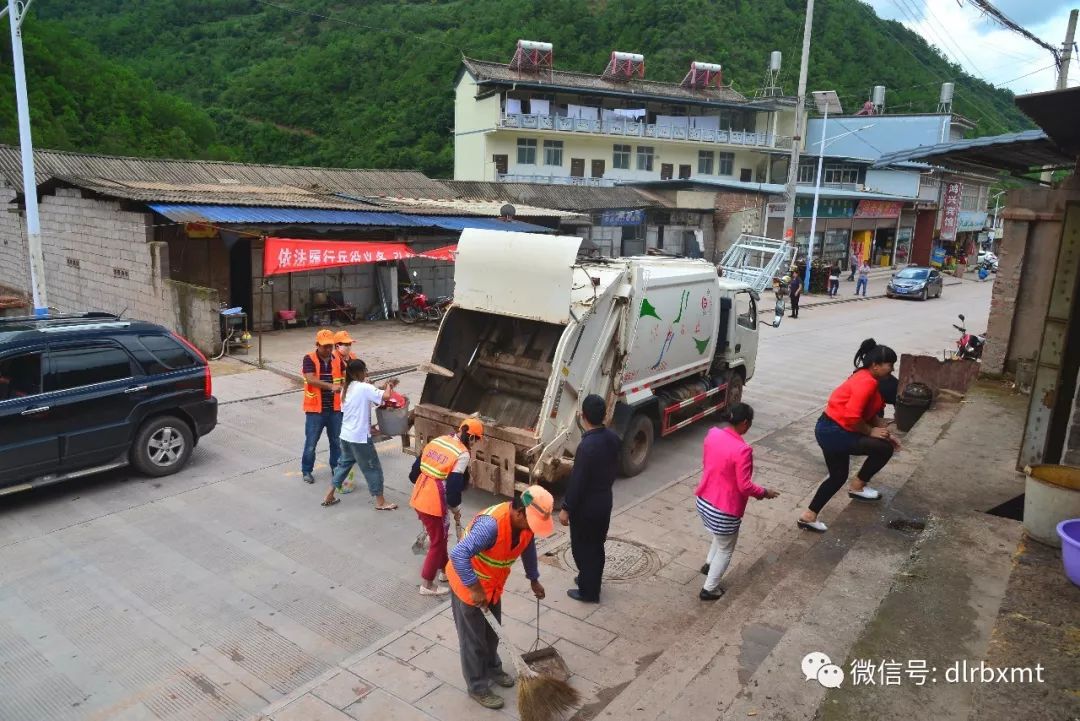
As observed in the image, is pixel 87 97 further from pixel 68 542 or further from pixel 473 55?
pixel 68 542

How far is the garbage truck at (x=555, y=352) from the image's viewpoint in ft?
24.6

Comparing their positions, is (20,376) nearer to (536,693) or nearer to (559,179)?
(536,693)

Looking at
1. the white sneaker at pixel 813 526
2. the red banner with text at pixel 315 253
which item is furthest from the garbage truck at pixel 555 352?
the red banner with text at pixel 315 253

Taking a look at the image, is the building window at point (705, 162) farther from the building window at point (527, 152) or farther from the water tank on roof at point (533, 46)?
the water tank on roof at point (533, 46)

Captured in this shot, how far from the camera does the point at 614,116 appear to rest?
46.8 meters

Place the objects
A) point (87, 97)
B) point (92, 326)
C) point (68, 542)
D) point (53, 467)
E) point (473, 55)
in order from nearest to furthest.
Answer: point (68, 542) → point (53, 467) → point (92, 326) → point (87, 97) → point (473, 55)

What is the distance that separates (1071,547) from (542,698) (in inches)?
115

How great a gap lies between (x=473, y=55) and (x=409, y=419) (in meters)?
50.7

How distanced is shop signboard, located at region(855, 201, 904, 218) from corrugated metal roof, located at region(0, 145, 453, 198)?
2432 cm

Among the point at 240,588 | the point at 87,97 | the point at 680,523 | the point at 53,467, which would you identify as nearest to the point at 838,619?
the point at 680,523

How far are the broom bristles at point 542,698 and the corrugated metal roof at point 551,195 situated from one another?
20595 millimetres

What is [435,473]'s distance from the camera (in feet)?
17.9

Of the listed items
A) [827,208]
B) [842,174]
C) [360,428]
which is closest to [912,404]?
[360,428]

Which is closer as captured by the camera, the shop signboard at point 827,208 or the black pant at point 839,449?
the black pant at point 839,449
